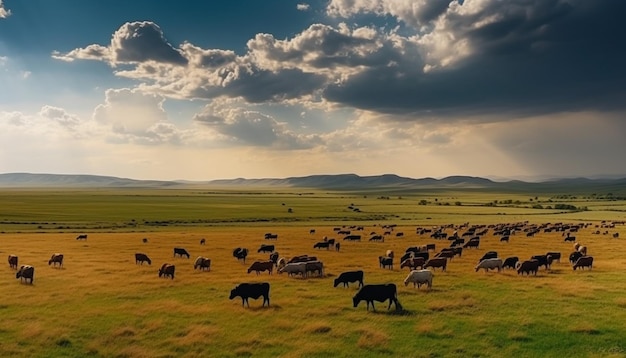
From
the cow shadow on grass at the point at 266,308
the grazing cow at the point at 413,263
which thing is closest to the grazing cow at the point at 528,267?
the grazing cow at the point at 413,263

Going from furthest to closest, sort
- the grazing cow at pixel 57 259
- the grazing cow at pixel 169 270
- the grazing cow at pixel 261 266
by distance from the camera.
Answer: the grazing cow at pixel 57 259, the grazing cow at pixel 261 266, the grazing cow at pixel 169 270

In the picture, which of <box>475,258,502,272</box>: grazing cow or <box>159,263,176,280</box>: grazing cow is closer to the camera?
<box>159,263,176,280</box>: grazing cow

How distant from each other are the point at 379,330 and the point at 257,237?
4816 centimetres

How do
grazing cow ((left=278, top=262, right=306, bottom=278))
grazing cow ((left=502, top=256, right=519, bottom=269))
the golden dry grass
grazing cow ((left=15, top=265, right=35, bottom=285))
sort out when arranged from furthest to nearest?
grazing cow ((left=502, top=256, right=519, bottom=269)), grazing cow ((left=278, top=262, right=306, bottom=278)), grazing cow ((left=15, top=265, right=35, bottom=285)), the golden dry grass

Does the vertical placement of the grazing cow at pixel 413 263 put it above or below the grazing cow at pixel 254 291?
below

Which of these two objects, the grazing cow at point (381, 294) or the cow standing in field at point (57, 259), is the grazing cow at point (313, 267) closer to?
the grazing cow at point (381, 294)

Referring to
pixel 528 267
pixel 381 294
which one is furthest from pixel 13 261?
pixel 528 267

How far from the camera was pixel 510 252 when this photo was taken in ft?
155

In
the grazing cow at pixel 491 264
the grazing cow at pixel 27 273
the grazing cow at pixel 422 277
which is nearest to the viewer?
the grazing cow at pixel 422 277

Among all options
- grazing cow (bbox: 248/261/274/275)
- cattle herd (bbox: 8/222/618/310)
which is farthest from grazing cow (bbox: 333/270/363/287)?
grazing cow (bbox: 248/261/274/275)

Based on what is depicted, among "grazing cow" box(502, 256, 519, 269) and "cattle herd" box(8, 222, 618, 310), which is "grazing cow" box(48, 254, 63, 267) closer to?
"cattle herd" box(8, 222, 618, 310)

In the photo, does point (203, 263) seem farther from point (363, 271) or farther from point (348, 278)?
point (348, 278)

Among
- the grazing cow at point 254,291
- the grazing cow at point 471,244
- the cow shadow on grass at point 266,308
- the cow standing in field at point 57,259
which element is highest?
the grazing cow at point 254,291

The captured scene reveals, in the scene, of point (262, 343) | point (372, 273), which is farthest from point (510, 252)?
point (262, 343)
